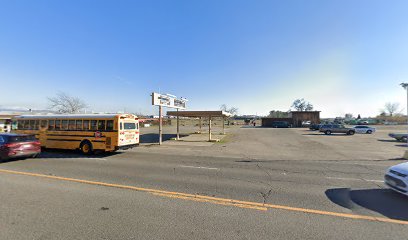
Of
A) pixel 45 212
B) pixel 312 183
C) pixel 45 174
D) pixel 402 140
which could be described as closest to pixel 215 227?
pixel 45 212

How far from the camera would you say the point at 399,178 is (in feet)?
17.5

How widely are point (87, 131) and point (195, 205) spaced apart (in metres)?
10.3

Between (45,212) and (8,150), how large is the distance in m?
7.92

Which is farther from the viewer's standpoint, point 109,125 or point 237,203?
point 109,125

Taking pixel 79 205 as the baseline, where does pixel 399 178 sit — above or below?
above

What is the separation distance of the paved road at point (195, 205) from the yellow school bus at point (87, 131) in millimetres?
4096

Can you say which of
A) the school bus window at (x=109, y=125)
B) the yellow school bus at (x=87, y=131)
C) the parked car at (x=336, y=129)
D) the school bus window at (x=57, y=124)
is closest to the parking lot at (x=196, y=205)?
the yellow school bus at (x=87, y=131)

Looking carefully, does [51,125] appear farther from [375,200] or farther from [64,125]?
[375,200]

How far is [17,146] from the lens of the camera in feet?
32.9

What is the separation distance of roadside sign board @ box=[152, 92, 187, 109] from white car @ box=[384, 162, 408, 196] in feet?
52.5

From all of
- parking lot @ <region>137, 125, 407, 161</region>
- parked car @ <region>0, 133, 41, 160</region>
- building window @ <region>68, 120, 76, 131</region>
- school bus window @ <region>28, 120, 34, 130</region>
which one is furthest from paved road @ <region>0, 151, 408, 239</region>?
school bus window @ <region>28, 120, 34, 130</region>

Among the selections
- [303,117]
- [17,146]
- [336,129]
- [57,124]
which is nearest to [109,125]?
[57,124]

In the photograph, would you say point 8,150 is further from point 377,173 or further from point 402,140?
point 402,140

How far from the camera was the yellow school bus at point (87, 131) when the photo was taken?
12070 millimetres
